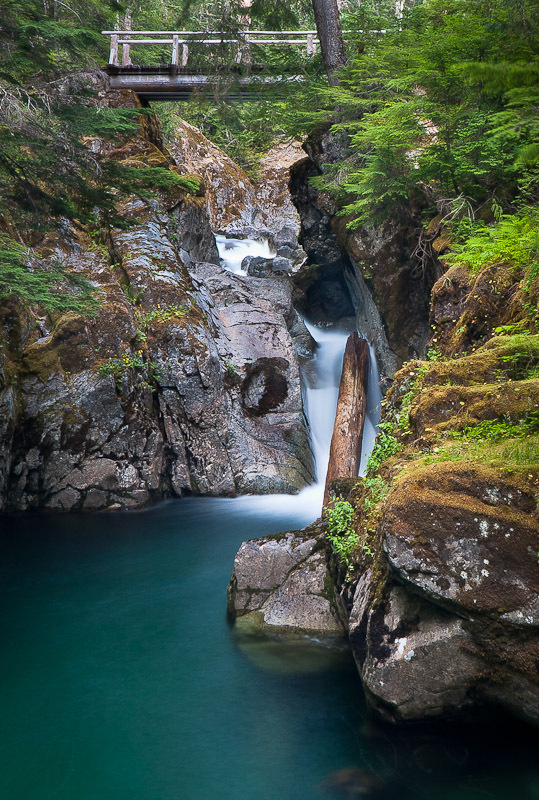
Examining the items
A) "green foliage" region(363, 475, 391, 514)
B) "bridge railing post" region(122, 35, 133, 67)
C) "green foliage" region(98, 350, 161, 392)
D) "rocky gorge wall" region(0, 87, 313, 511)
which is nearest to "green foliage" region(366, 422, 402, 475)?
"green foliage" region(363, 475, 391, 514)

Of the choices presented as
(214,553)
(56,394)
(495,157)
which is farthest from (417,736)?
(56,394)

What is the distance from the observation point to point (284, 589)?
630 cm

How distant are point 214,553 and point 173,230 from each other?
8.44 metres

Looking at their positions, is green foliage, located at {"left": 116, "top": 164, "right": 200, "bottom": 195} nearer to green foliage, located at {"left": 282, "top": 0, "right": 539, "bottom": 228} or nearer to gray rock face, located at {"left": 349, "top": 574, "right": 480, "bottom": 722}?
green foliage, located at {"left": 282, "top": 0, "right": 539, "bottom": 228}

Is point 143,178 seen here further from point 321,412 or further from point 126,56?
point 126,56

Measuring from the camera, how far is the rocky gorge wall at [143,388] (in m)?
10.8

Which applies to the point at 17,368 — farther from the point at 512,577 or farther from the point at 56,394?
the point at 512,577

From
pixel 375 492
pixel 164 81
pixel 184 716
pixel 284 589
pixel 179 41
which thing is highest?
pixel 179 41

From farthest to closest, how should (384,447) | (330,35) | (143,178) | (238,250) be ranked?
1. (238,250)
2. (330,35)
3. (143,178)
4. (384,447)

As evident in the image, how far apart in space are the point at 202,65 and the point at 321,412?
818 centimetres

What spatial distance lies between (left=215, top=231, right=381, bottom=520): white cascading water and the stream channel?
250 cm

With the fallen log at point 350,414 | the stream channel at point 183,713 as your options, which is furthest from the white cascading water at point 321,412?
the stream channel at point 183,713

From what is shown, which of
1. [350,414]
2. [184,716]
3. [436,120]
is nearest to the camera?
[184,716]

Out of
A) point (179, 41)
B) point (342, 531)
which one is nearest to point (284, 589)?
point (342, 531)
